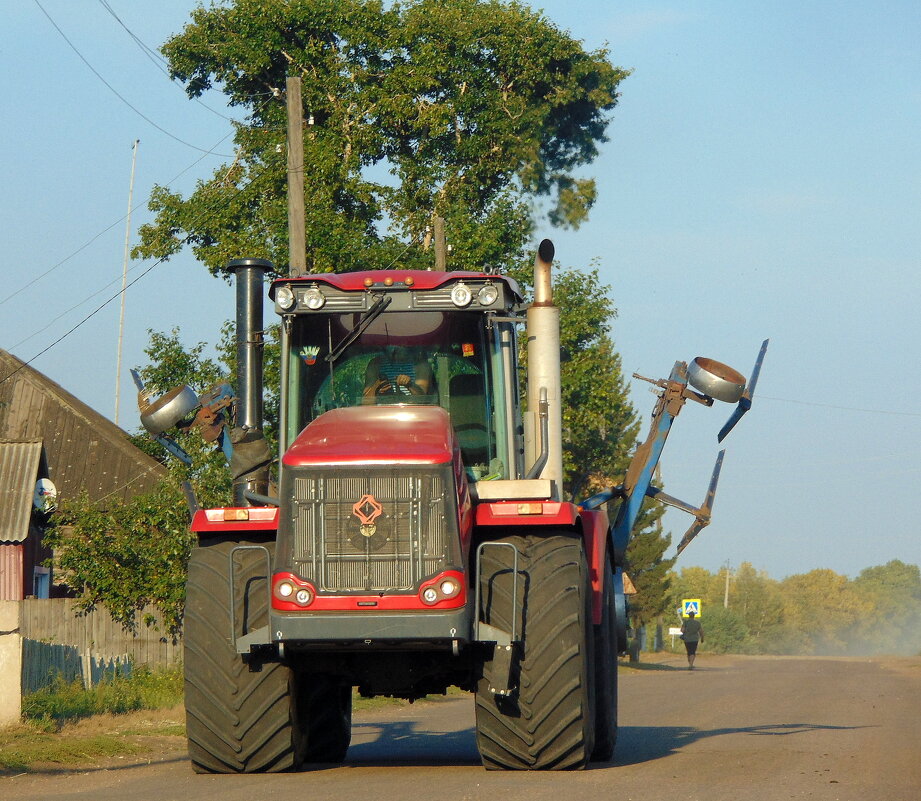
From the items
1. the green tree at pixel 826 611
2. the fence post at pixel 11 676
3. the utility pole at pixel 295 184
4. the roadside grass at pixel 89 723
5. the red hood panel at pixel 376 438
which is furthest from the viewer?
the green tree at pixel 826 611

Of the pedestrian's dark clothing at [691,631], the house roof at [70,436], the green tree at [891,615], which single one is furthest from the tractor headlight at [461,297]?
the green tree at [891,615]

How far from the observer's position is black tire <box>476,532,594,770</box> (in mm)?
9445

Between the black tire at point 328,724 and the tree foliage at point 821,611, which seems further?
the tree foliage at point 821,611

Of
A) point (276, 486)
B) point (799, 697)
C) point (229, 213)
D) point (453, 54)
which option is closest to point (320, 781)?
point (276, 486)

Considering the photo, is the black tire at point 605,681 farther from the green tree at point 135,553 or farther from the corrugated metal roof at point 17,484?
the corrugated metal roof at point 17,484

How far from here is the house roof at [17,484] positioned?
3009 cm

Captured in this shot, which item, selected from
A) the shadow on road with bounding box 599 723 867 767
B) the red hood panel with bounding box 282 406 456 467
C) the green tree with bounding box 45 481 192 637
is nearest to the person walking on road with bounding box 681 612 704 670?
the green tree with bounding box 45 481 192 637

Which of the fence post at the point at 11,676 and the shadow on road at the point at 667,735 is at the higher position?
the fence post at the point at 11,676

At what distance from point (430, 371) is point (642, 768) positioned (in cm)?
319

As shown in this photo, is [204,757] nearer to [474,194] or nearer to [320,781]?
[320,781]

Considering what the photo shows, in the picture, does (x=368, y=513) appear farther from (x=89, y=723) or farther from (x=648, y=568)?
(x=648, y=568)

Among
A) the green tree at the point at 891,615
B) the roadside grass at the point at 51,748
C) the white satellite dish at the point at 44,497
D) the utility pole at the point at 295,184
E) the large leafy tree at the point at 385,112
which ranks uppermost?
the large leafy tree at the point at 385,112

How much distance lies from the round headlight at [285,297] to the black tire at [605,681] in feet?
10.2

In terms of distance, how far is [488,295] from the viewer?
10602 millimetres
